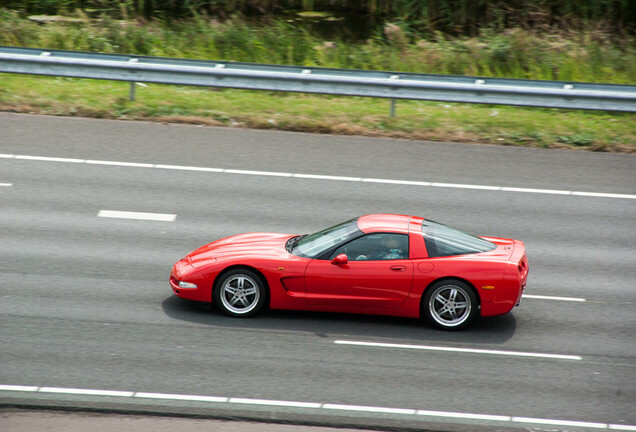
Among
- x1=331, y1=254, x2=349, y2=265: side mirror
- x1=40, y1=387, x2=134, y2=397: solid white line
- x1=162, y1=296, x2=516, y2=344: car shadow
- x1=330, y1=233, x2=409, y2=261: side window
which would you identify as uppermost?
x1=330, y1=233, x2=409, y2=261: side window

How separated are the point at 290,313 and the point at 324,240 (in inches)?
39.0

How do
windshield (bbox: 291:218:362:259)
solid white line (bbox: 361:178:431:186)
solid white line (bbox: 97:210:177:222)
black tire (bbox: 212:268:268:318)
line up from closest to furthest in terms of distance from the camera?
black tire (bbox: 212:268:268:318), windshield (bbox: 291:218:362:259), solid white line (bbox: 97:210:177:222), solid white line (bbox: 361:178:431:186)

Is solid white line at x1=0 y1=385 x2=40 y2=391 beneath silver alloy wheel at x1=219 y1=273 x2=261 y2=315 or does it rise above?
beneath

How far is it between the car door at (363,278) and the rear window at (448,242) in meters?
0.31

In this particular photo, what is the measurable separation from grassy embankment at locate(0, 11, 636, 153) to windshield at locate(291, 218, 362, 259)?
272 inches

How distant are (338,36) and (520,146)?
28.5ft

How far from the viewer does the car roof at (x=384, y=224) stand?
31.4ft

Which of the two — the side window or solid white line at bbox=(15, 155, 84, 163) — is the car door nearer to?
the side window

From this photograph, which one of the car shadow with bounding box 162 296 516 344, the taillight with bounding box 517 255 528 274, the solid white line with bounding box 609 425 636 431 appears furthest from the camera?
the taillight with bounding box 517 255 528 274

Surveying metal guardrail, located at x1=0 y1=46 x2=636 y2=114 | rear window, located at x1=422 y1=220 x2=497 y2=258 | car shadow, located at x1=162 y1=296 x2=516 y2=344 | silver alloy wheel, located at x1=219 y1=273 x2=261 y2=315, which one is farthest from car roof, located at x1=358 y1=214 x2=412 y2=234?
metal guardrail, located at x1=0 y1=46 x2=636 y2=114

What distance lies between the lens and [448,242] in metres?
9.55

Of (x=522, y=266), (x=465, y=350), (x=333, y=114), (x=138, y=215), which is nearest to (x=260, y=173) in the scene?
(x=138, y=215)

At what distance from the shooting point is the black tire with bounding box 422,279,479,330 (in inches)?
366

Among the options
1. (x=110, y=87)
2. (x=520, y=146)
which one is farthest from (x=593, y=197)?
(x=110, y=87)
